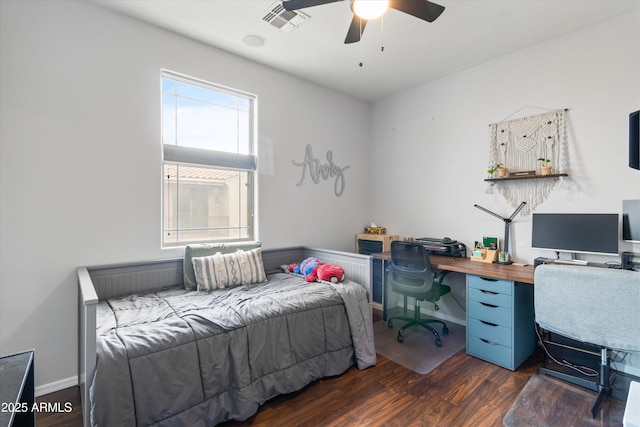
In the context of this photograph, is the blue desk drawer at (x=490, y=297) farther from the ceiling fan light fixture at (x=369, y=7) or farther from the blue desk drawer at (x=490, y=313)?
the ceiling fan light fixture at (x=369, y=7)

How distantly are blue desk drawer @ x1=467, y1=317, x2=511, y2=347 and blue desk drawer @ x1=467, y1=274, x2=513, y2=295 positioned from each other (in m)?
0.29

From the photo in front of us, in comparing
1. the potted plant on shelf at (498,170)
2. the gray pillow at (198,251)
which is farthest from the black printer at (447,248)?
the gray pillow at (198,251)

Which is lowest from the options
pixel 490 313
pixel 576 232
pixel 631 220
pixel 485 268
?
pixel 490 313

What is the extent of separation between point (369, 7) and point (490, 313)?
2433mm

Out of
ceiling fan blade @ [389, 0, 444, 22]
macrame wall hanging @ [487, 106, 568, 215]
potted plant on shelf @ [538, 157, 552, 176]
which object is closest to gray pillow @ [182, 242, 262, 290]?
ceiling fan blade @ [389, 0, 444, 22]

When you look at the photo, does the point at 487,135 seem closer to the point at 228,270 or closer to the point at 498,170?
the point at 498,170

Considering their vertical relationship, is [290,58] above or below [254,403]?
above

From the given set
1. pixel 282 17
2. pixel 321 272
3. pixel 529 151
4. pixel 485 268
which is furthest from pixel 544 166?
pixel 282 17

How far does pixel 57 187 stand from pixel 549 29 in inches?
163

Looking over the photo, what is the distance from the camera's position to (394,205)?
4016 millimetres

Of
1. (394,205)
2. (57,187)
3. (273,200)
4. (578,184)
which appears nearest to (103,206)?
(57,187)

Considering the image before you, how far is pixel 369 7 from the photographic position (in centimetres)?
166

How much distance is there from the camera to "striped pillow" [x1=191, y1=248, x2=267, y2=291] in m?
2.51

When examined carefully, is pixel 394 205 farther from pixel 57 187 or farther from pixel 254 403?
pixel 57 187
